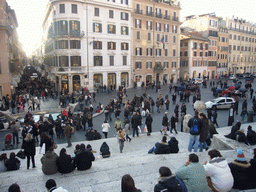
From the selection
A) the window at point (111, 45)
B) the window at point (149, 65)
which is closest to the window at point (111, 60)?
the window at point (111, 45)

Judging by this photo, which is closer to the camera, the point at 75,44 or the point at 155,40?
the point at 75,44

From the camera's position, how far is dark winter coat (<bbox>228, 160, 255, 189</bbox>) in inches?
198

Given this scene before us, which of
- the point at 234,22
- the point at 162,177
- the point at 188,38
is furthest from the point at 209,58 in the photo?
the point at 162,177

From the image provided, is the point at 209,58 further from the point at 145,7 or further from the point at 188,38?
the point at 145,7

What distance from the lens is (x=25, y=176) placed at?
6.69 meters

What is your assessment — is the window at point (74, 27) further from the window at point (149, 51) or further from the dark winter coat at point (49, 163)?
the dark winter coat at point (49, 163)

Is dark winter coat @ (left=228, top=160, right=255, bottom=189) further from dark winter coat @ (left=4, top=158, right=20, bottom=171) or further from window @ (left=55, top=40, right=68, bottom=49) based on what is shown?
window @ (left=55, top=40, right=68, bottom=49)

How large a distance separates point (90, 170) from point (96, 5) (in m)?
33.7

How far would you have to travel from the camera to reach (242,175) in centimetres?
506

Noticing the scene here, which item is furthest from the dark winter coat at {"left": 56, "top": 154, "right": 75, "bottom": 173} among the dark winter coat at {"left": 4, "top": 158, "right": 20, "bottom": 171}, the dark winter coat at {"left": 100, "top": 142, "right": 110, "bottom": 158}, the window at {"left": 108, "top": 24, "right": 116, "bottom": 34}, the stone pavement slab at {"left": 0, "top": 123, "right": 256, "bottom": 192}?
Result: the window at {"left": 108, "top": 24, "right": 116, "bottom": 34}

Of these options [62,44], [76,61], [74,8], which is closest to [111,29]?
[74,8]

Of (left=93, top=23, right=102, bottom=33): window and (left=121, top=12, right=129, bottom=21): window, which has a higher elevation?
(left=121, top=12, right=129, bottom=21): window

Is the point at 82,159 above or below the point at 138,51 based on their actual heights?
below

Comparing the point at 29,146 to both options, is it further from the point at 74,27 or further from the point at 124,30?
the point at 124,30
